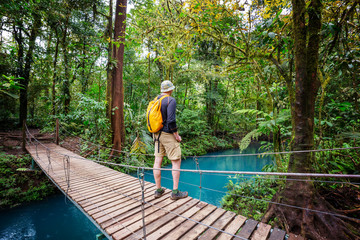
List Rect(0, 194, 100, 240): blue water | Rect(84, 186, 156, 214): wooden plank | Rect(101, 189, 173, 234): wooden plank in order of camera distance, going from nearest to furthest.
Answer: Rect(101, 189, 173, 234): wooden plank → Rect(84, 186, 156, 214): wooden plank → Rect(0, 194, 100, 240): blue water

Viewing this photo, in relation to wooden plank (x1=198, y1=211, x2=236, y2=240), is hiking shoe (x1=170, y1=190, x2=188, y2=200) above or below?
above

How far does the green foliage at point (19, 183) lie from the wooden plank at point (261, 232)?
6254mm

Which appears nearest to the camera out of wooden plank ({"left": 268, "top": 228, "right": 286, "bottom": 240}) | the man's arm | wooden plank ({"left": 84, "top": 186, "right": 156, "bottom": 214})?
wooden plank ({"left": 268, "top": 228, "right": 286, "bottom": 240})

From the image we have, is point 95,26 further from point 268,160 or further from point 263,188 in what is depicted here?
point 268,160

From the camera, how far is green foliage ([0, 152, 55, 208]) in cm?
474

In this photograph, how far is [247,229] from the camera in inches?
66.1

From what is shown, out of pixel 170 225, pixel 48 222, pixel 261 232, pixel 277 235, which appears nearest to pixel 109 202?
pixel 170 225

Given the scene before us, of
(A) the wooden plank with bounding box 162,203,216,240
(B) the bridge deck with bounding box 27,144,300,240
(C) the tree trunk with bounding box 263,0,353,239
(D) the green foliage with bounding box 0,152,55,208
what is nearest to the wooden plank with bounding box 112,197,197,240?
(B) the bridge deck with bounding box 27,144,300,240

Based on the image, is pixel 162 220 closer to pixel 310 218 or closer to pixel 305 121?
pixel 310 218

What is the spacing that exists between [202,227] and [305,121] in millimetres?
1726

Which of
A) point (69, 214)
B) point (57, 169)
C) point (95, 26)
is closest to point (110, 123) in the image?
point (57, 169)

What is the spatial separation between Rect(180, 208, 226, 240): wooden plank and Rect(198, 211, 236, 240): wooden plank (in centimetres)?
4

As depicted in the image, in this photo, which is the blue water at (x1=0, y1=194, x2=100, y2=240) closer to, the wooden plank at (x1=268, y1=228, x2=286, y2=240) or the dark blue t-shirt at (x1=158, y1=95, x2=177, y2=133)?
the dark blue t-shirt at (x1=158, y1=95, x2=177, y2=133)

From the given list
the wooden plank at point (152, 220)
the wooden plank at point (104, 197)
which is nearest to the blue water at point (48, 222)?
the wooden plank at point (104, 197)
